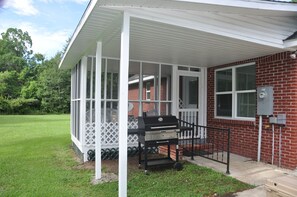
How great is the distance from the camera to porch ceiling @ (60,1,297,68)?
12.7 ft

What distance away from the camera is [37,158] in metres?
7.22

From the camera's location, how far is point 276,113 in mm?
5965

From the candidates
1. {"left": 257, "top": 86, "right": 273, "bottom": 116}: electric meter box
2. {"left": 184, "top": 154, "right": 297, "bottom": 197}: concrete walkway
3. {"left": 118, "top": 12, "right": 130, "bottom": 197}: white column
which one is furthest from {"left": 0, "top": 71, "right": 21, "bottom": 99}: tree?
{"left": 118, "top": 12, "right": 130, "bottom": 197}: white column

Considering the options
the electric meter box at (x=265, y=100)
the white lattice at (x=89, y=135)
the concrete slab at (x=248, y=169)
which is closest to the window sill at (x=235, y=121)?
the electric meter box at (x=265, y=100)

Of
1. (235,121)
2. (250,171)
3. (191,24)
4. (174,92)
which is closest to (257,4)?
(191,24)

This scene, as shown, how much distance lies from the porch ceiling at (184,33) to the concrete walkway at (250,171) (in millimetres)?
2669

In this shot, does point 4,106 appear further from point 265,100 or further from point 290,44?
point 290,44

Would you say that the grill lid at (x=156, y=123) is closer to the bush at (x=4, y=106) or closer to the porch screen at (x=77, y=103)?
the porch screen at (x=77, y=103)

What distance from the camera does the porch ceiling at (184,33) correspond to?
12.7 ft

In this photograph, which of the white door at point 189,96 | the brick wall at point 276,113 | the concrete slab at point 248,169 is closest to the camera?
the concrete slab at point 248,169

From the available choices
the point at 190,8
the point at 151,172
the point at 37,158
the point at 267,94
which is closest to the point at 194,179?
the point at 151,172

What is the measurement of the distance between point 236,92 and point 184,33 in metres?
3.50

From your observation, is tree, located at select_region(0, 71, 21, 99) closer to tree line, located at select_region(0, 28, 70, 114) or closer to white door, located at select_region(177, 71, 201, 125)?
tree line, located at select_region(0, 28, 70, 114)

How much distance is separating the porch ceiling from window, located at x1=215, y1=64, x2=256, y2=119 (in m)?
0.54
